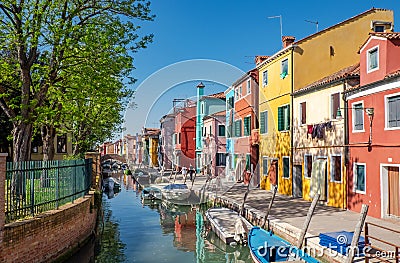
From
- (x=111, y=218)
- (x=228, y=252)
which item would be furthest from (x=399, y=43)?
(x=111, y=218)

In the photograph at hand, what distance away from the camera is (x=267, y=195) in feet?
80.6

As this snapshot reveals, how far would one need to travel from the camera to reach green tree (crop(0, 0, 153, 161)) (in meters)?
13.1

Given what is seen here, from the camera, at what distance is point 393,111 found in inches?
587

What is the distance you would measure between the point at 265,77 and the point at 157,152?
48.5m

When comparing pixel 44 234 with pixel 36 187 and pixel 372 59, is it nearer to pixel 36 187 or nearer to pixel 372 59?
pixel 36 187

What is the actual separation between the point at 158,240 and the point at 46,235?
7.04 metres

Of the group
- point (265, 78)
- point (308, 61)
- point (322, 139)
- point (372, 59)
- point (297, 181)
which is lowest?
point (297, 181)

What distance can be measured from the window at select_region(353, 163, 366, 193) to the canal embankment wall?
38.2 ft

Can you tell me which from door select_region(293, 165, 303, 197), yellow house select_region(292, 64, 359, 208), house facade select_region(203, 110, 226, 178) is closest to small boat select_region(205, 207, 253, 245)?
yellow house select_region(292, 64, 359, 208)

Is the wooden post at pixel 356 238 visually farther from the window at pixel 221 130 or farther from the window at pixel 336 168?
the window at pixel 221 130

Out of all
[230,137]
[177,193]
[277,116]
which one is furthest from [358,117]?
[230,137]

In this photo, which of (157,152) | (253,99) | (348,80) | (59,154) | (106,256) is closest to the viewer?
(106,256)

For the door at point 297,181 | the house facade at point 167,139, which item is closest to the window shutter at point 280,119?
the door at point 297,181

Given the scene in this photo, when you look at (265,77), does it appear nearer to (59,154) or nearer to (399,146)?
(399,146)
